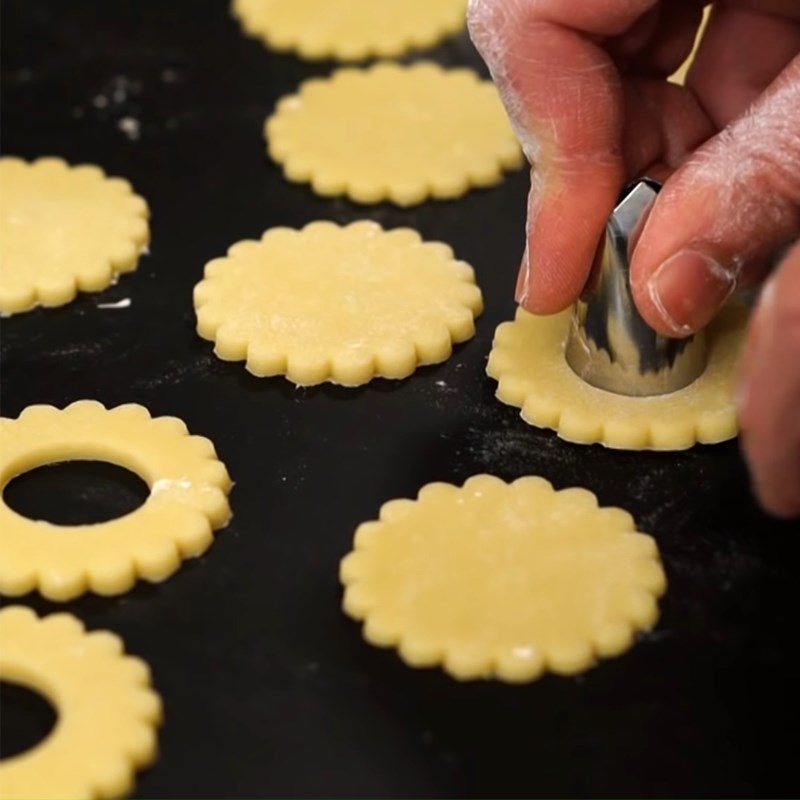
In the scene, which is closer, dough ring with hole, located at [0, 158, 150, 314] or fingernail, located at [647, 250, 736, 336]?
fingernail, located at [647, 250, 736, 336]

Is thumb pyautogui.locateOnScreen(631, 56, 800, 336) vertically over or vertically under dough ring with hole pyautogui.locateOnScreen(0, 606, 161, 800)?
over

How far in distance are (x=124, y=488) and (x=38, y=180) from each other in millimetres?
554

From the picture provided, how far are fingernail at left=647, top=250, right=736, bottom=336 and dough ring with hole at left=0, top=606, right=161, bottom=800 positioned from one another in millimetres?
524

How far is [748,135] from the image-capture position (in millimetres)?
1326

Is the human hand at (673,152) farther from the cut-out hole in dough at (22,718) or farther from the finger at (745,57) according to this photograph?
the cut-out hole in dough at (22,718)

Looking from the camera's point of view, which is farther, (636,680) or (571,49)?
(571,49)

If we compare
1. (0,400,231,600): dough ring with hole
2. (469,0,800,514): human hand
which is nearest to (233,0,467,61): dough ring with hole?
(469,0,800,514): human hand

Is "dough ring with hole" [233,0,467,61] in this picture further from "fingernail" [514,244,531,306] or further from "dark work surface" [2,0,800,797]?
"fingernail" [514,244,531,306]

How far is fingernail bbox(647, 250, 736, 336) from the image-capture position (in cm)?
130

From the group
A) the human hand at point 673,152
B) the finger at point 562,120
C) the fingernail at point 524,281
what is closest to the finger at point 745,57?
the human hand at point 673,152

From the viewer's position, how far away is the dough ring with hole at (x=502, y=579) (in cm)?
118

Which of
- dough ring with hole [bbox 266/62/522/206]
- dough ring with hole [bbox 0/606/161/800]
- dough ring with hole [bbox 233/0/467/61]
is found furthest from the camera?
dough ring with hole [bbox 233/0/467/61]

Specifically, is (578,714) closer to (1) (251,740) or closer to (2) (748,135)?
(1) (251,740)

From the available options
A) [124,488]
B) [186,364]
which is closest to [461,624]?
[124,488]
